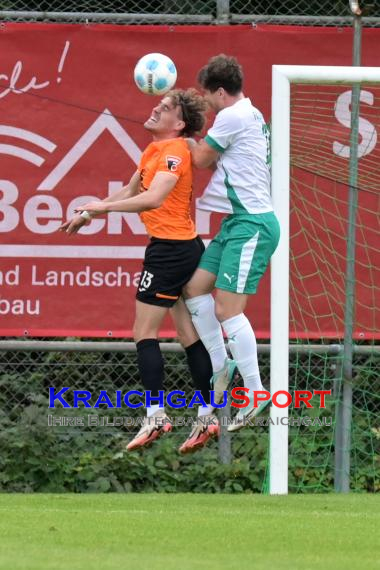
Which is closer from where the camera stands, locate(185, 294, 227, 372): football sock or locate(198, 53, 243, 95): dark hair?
locate(198, 53, 243, 95): dark hair

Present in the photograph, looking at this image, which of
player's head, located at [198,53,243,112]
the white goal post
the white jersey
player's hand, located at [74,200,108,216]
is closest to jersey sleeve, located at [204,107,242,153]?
the white jersey

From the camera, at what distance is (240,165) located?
781 cm

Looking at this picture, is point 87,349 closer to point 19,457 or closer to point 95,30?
point 19,457

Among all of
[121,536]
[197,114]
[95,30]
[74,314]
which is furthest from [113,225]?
[121,536]

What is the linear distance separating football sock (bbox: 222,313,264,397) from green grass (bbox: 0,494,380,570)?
2.31 feet

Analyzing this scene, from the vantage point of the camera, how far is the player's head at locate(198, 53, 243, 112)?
779 cm

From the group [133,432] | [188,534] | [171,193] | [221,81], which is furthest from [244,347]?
[133,432]

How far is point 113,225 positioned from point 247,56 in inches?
59.9

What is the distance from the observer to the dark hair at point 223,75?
7789mm

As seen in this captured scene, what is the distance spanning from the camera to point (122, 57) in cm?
977

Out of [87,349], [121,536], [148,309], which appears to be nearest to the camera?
[121,536]

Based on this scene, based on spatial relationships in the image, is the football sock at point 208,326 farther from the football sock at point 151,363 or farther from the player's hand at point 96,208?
the player's hand at point 96,208

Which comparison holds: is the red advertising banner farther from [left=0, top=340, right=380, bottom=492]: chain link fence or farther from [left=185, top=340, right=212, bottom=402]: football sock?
[left=185, top=340, right=212, bottom=402]: football sock

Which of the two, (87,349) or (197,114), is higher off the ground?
(197,114)
